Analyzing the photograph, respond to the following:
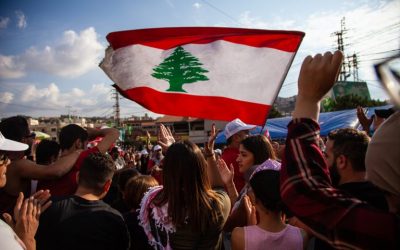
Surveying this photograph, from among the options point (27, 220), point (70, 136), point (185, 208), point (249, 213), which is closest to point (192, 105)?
point (70, 136)

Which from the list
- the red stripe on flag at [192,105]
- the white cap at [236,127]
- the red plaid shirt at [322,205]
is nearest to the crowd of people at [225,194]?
the red plaid shirt at [322,205]

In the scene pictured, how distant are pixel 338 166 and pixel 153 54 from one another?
286 cm

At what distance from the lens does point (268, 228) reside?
7.23 ft

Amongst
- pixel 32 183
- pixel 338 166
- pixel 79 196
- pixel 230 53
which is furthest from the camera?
pixel 230 53

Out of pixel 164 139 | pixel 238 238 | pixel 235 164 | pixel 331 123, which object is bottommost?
pixel 238 238

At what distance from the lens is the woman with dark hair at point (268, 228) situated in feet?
7.04

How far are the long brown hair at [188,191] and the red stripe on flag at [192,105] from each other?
5.78 ft

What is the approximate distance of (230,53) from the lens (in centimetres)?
407

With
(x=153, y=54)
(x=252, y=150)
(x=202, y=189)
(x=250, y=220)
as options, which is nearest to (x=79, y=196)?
(x=202, y=189)

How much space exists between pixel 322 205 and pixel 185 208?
1.43 meters

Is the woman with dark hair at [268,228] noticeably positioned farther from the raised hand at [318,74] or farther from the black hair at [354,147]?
the raised hand at [318,74]

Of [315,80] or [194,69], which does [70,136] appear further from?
[315,80]

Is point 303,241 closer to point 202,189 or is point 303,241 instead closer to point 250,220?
point 250,220

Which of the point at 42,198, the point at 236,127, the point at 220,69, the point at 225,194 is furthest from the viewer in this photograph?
the point at 236,127
